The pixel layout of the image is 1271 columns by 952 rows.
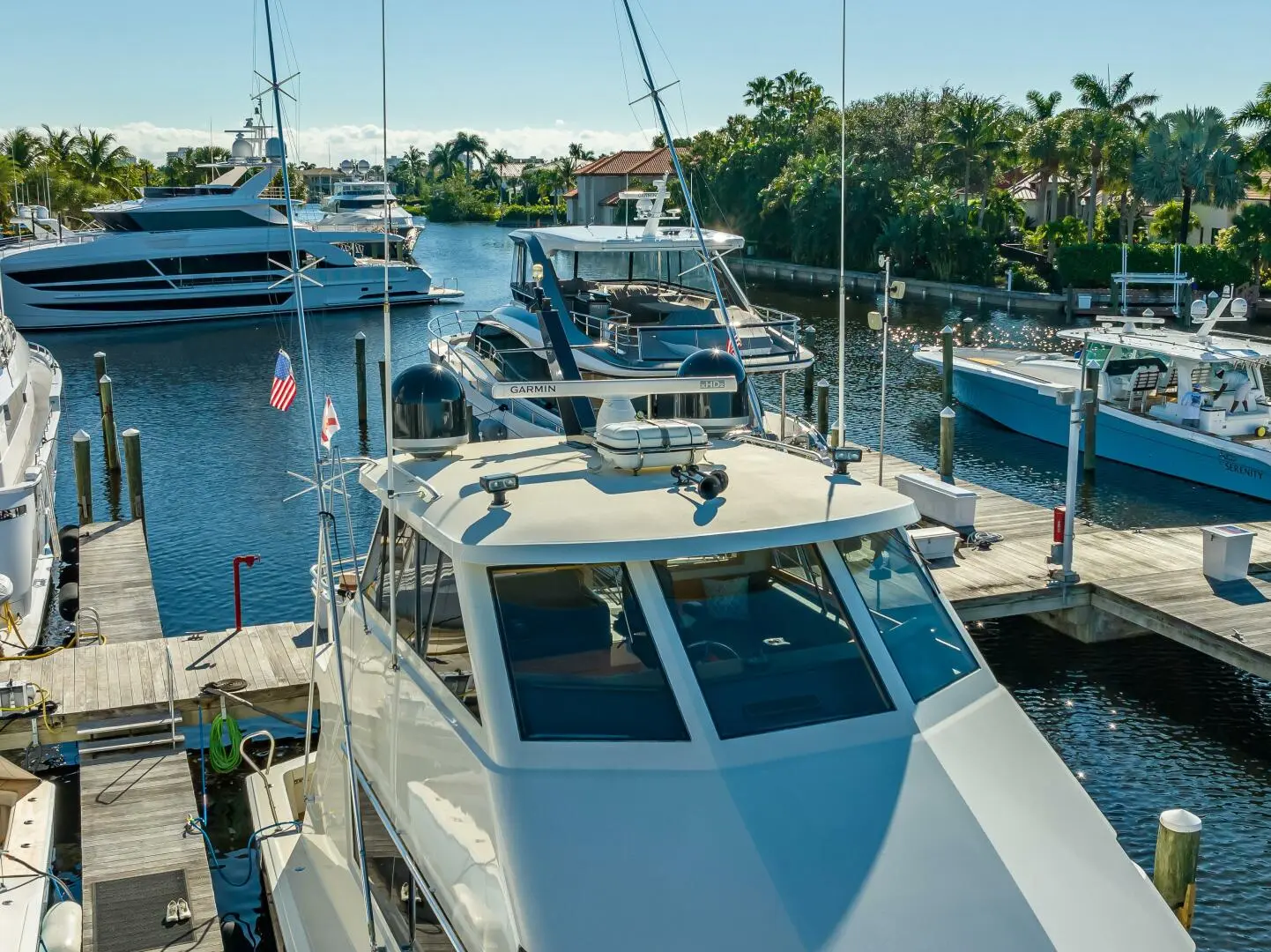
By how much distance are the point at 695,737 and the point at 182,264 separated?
52312 millimetres

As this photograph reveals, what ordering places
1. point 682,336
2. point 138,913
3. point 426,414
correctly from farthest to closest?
point 682,336
point 138,913
point 426,414

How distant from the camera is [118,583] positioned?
61.1 ft

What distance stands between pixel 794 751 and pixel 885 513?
1531 millimetres

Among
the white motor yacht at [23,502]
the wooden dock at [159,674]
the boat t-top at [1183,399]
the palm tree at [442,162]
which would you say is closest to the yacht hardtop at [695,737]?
the wooden dock at [159,674]

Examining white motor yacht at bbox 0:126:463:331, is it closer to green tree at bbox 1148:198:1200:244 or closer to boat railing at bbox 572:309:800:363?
boat railing at bbox 572:309:800:363

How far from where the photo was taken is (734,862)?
5.45 meters

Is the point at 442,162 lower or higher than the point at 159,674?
higher

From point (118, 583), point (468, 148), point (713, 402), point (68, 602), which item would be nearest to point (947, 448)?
point (118, 583)

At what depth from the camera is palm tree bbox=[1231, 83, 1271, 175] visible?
5531cm

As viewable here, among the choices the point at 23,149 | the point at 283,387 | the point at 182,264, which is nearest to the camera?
the point at 283,387

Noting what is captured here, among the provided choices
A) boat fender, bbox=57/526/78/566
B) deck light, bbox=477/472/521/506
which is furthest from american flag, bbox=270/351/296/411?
deck light, bbox=477/472/521/506

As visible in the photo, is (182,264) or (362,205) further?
(362,205)

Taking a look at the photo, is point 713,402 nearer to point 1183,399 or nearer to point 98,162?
point 1183,399

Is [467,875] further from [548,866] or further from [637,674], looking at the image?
[637,674]
